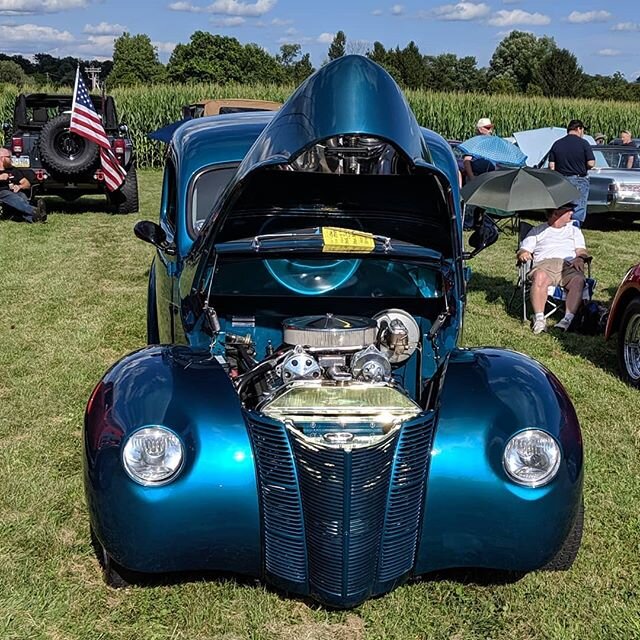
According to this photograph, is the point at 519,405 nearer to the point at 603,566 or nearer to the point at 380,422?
the point at 380,422

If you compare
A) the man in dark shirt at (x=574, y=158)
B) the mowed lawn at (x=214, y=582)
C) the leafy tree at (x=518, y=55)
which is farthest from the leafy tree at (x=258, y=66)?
the mowed lawn at (x=214, y=582)

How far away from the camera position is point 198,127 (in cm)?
541

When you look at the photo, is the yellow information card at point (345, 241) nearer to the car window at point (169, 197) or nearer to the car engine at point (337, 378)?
the car engine at point (337, 378)

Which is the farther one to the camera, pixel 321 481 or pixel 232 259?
pixel 232 259

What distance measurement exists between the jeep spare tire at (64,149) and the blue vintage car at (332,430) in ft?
32.8

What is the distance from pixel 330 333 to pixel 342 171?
0.68 metres

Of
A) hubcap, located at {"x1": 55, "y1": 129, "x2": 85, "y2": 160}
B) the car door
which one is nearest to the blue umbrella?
hubcap, located at {"x1": 55, "y1": 129, "x2": 85, "y2": 160}

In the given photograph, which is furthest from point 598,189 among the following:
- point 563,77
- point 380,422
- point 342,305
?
point 563,77

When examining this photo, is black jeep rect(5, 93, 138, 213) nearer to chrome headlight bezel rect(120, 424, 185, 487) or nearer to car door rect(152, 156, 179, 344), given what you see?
car door rect(152, 156, 179, 344)

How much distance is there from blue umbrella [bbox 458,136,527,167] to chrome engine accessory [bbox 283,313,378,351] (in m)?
10.0

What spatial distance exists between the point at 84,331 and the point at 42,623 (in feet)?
13.8

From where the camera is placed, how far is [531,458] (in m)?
2.88

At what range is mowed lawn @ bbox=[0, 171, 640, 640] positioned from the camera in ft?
10.1

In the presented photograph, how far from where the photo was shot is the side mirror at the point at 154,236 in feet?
15.0
